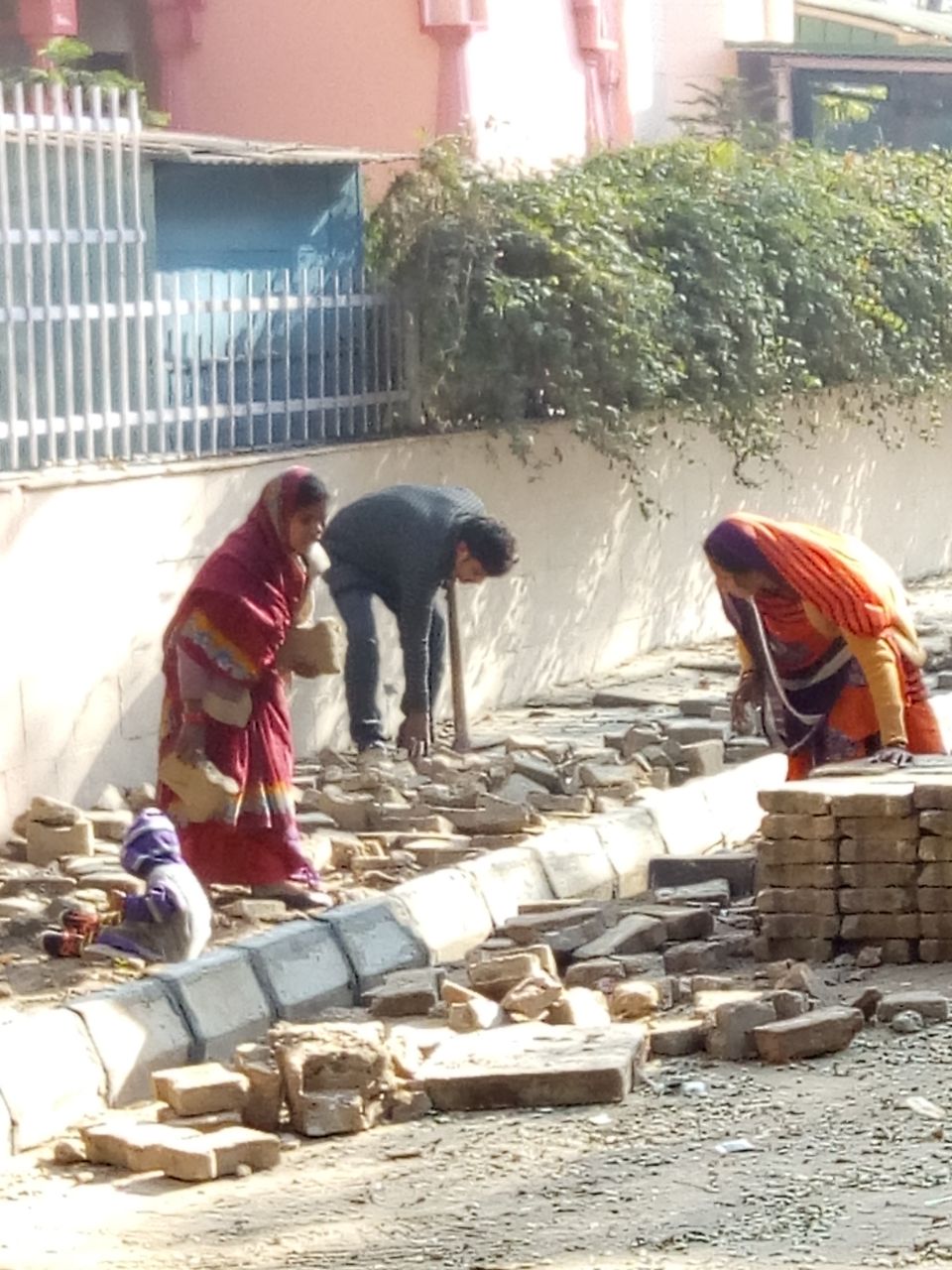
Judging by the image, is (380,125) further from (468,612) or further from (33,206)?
(33,206)

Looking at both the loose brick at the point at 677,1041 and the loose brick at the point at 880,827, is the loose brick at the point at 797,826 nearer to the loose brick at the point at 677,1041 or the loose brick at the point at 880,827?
the loose brick at the point at 880,827

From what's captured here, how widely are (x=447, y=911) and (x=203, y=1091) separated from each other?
220 centimetres

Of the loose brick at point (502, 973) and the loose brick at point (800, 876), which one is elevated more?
Result: the loose brick at point (800, 876)

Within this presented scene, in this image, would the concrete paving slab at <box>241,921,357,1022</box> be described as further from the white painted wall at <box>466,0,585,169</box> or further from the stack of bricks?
the white painted wall at <box>466,0,585,169</box>

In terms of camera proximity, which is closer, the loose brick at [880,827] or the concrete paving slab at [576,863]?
the loose brick at [880,827]

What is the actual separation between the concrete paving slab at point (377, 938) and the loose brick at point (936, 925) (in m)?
1.46

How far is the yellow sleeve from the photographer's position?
815 centimetres

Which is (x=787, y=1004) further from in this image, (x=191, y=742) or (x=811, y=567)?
(x=191, y=742)

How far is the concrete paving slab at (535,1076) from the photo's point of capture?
612 cm

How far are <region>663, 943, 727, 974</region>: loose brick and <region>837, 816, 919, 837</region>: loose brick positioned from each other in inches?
20.4

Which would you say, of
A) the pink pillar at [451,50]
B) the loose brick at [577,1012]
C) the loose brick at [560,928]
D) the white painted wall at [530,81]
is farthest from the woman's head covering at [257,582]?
→ the pink pillar at [451,50]

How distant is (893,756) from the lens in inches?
318

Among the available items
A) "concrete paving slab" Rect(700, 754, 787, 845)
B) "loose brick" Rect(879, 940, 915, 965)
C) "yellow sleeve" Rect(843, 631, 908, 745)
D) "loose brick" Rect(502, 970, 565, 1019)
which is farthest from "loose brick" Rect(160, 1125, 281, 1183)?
"concrete paving slab" Rect(700, 754, 787, 845)

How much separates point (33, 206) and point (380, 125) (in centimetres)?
841
